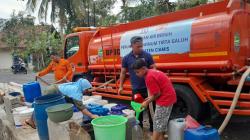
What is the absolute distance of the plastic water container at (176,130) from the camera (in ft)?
12.1

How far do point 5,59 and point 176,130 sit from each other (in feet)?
118

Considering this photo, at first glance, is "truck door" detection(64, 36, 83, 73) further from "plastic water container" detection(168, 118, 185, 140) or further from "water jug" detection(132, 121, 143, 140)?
"plastic water container" detection(168, 118, 185, 140)

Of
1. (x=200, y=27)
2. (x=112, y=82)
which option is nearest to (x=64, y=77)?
(x=112, y=82)

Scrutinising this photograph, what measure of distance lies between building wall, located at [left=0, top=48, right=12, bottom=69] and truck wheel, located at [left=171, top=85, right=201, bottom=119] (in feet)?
109

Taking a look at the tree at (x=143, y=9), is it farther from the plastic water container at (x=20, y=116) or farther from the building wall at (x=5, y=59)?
the building wall at (x=5, y=59)

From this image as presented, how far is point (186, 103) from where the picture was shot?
5668mm

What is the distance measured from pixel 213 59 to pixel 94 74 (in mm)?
4181

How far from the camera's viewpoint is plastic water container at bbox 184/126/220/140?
11.0ft

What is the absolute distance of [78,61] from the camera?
8.88 metres

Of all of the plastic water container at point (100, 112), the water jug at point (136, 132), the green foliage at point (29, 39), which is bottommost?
the water jug at point (136, 132)

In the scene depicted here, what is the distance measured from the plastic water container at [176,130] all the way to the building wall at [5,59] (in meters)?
35.0

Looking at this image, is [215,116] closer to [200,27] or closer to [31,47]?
[200,27]

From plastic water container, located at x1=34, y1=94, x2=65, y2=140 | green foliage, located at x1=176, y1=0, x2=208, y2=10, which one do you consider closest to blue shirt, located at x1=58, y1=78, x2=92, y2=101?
plastic water container, located at x1=34, y1=94, x2=65, y2=140

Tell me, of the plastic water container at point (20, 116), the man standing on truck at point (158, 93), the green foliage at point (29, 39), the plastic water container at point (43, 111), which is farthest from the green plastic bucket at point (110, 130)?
the green foliage at point (29, 39)
